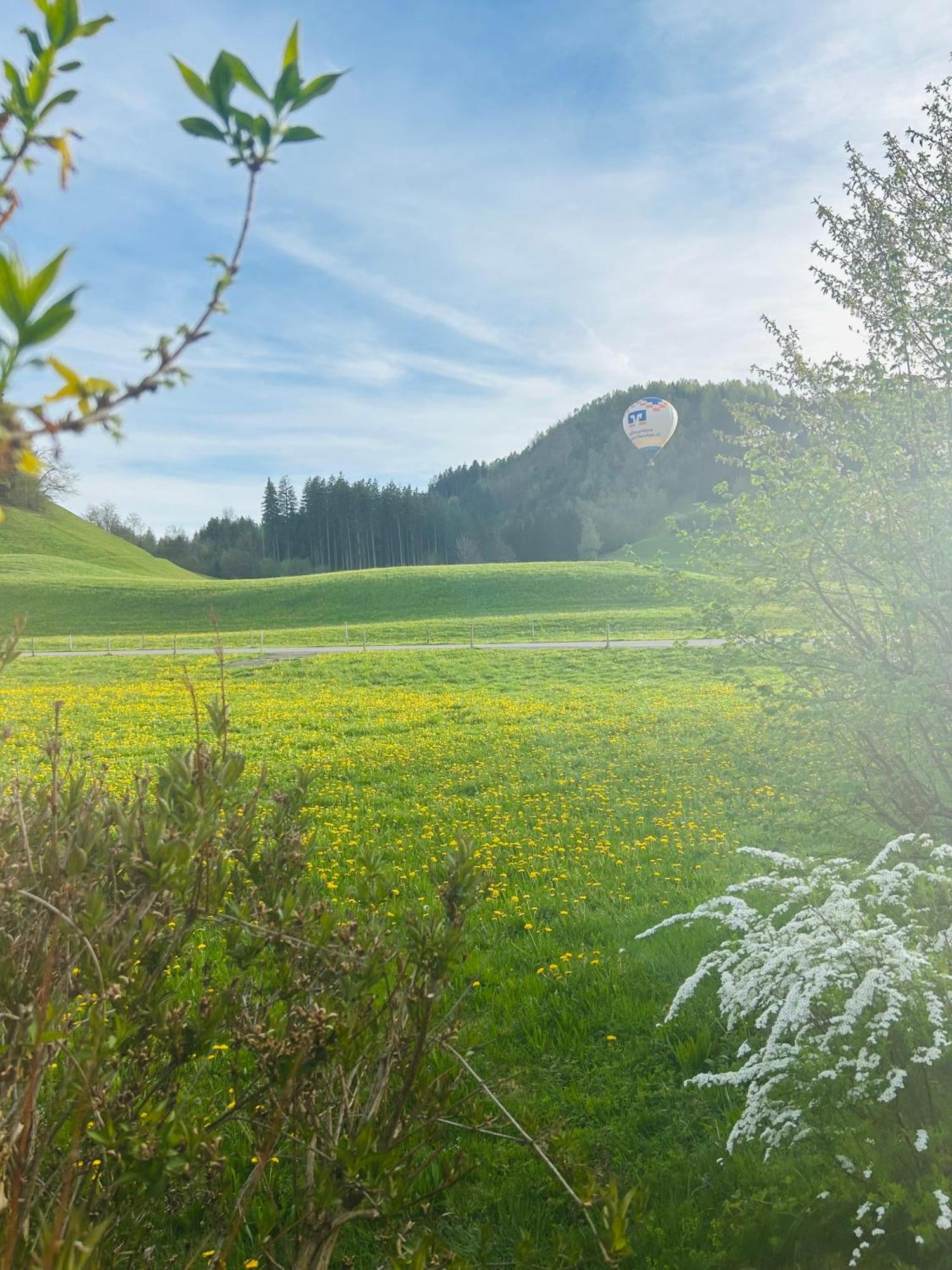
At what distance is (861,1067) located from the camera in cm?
326

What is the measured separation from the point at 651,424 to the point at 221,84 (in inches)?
2394

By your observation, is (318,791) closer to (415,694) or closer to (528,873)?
(528,873)

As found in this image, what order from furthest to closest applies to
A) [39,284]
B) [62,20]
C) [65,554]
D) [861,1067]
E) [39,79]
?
1. [65,554]
2. [861,1067]
3. [39,79]
4. [62,20]
5. [39,284]

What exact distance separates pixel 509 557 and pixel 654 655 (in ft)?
303

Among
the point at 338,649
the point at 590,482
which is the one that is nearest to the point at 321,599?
the point at 338,649

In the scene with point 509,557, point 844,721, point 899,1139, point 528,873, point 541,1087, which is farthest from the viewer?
point 509,557

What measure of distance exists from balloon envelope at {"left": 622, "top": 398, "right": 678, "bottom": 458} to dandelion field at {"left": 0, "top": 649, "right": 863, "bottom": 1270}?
41.8m

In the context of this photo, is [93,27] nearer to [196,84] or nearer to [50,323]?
[196,84]

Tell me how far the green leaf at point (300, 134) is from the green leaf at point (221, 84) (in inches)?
3.4

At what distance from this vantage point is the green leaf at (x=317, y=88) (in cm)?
108

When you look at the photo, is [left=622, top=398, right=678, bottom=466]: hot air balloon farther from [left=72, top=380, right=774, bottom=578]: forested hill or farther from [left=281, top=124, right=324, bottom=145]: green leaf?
[left=281, top=124, right=324, bottom=145]: green leaf

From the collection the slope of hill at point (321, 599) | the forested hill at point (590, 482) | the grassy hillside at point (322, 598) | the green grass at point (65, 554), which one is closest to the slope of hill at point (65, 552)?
the green grass at point (65, 554)

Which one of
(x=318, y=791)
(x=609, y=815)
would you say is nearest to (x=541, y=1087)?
(x=609, y=815)

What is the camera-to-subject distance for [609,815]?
30.6 feet
